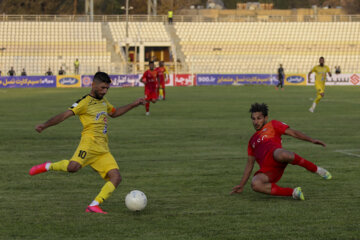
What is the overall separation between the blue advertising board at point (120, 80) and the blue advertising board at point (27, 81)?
2541 millimetres

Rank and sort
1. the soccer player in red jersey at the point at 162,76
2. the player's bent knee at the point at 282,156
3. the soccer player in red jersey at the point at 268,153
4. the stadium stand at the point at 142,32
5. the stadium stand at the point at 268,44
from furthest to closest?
the stadium stand at the point at 142,32
the stadium stand at the point at 268,44
the soccer player in red jersey at the point at 162,76
the soccer player in red jersey at the point at 268,153
the player's bent knee at the point at 282,156

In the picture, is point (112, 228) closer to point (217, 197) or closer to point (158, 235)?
point (158, 235)

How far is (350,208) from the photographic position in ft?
29.8

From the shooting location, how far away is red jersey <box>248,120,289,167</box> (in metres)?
9.66

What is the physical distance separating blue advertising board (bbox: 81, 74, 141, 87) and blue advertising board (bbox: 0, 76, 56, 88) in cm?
254

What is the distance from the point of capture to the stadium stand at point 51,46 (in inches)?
2586

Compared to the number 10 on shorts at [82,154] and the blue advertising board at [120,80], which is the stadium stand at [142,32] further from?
the number 10 on shorts at [82,154]

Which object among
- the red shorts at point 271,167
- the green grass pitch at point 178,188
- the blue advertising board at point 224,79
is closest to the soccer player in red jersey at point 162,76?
the green grass pitch at point 178,188

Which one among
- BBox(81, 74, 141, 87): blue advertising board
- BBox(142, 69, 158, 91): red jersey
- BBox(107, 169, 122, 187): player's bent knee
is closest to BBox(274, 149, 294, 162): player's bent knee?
BBox(107, 169, 122, 187): player's bent knee

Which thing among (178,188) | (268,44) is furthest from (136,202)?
(268,44)

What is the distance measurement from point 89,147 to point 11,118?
17.1 metres

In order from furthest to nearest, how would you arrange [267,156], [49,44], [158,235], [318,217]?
[49,44], [267,156], [318,217], [158,235]

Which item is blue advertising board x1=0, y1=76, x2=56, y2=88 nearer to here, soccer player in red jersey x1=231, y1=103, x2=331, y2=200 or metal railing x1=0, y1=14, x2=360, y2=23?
metal railing x1=0, y1=14, x2=360, y2=23

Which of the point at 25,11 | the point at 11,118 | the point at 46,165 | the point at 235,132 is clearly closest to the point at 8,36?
the point at 25,11
